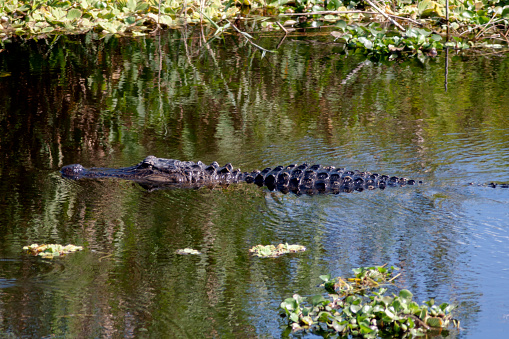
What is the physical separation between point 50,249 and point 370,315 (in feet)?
7.84

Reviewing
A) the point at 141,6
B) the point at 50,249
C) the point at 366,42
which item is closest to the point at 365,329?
the point at 50,249

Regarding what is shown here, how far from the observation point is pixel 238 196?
6035mm

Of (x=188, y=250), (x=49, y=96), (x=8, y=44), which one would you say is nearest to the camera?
(x=188, y=250)

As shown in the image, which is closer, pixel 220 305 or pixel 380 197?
pixel 220 305

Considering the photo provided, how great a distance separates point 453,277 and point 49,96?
724 cm

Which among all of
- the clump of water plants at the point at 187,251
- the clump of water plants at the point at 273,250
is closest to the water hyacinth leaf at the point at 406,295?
the clump of water plants at the point at 273,250

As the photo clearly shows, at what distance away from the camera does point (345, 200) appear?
5797 millimetres

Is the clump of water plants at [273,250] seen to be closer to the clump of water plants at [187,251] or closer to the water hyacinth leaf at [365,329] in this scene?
the clump of water plants at [187,251]

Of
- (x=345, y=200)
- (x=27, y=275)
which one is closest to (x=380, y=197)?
(x=345, y=200)

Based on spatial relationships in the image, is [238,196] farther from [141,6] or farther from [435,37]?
[141,6]

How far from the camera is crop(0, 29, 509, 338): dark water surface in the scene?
378cm

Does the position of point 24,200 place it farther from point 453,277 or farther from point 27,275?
point 453,277

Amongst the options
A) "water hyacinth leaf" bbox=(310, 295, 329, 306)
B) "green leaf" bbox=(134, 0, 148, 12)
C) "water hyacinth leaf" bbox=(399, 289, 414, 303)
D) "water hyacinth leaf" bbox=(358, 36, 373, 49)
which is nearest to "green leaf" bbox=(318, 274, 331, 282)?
"water hyacinth leaf" bbox=(310, 295, 329, 306)

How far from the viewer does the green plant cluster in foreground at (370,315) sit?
3.32 meters
